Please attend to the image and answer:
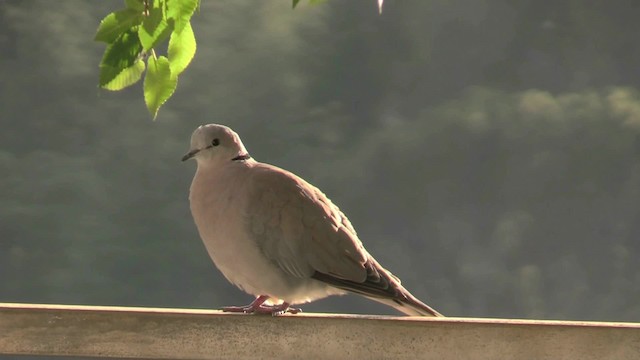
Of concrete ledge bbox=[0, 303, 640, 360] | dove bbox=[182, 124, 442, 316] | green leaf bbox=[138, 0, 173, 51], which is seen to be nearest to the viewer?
green leaf bbox=[138, 0, 173, 51]

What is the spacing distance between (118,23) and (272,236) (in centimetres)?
48

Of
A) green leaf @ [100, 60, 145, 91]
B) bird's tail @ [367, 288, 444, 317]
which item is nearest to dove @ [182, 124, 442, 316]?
bird's tail @ [367, 288, 444, 317]

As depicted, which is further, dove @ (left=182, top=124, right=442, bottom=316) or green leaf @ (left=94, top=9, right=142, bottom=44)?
dove @ (left=182, top=124, right=442, bottom=316)

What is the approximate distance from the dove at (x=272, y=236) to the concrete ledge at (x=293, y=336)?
85 millimetres

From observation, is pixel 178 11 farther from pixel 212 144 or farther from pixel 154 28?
pixel 212 144

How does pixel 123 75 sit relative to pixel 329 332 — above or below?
above

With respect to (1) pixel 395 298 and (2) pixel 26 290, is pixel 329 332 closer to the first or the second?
(1) pixel 395 298

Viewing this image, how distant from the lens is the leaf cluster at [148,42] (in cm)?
71

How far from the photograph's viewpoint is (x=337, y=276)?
115cm

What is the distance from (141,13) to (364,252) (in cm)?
55

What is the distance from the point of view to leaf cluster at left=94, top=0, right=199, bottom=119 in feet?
2.32

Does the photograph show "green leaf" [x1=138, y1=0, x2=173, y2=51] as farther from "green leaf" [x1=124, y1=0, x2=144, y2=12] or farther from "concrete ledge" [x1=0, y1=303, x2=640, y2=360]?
"concrete ledge" [x1=0, y1=303, x2=640, y2=360]

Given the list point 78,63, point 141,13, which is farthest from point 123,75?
point 78,63

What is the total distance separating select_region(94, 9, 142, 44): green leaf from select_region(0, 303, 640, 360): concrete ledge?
0.44m
